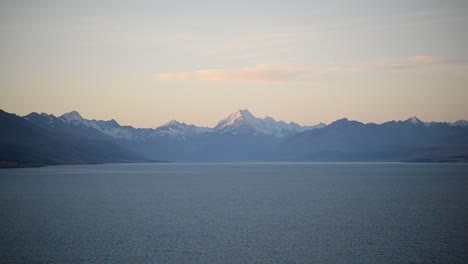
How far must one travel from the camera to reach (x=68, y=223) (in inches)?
3145

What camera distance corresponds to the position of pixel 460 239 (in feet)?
212

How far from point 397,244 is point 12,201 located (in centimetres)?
8331

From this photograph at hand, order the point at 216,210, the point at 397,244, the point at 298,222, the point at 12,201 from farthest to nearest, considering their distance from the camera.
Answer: the point at 12,201 < the point at 216,210 < the point at 298,222 < the point at 397,244

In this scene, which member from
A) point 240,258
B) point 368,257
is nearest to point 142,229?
point 240,258

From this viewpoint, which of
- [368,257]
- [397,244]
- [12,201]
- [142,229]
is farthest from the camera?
[12,201]

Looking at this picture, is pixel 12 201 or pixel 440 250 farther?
pixel 12 201

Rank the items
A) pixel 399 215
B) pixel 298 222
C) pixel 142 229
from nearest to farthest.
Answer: pixel 142 229
pixel 298 222
pixel 399 215

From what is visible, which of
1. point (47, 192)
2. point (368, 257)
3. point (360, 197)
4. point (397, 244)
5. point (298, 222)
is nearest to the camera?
point (368, 257)

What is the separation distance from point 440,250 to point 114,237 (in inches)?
1587

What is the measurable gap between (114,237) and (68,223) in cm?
1470

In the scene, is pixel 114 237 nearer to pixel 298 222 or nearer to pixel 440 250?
pixel 298 222

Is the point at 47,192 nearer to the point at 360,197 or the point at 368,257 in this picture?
the point at 360,197

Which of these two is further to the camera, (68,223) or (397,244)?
(68,223)

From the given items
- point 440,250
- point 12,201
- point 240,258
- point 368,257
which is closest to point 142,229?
point 240,258
